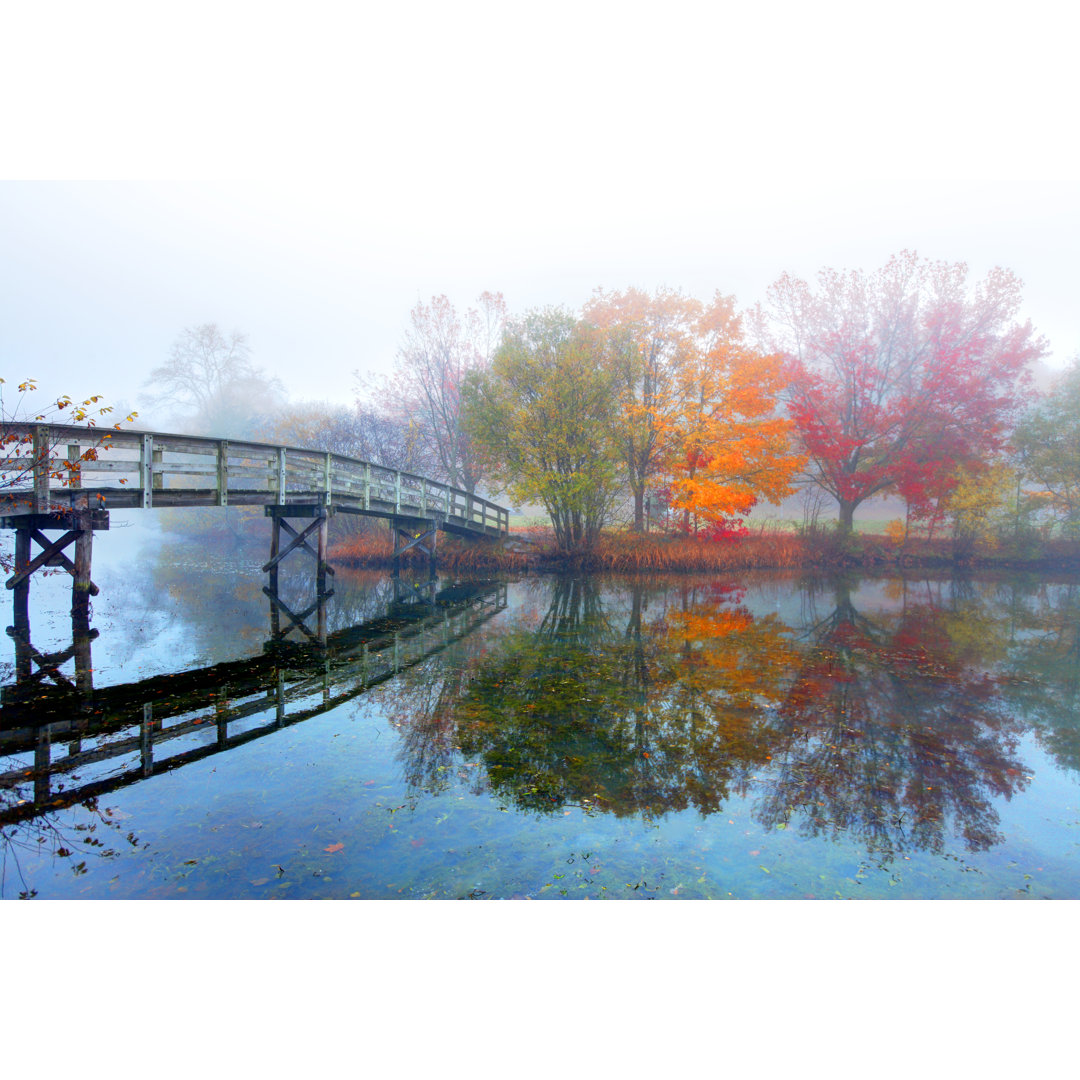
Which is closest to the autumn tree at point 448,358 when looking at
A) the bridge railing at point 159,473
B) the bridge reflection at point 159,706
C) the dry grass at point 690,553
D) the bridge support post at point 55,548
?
the bridge railing at point 159,473

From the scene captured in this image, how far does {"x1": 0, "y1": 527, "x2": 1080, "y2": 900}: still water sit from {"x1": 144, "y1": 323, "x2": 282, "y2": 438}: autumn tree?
29.2 m

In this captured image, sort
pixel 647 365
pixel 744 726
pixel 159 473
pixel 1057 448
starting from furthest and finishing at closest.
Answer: pixel 1057 448
pixel 647 365
pixel 159 473
pixel 744 726

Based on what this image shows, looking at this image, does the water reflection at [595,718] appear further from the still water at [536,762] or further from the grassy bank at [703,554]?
the grassy bank at [703,554]

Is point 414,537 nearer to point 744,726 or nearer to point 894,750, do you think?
point 744,726

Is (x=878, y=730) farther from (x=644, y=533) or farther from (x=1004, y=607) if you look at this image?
(x=644, y=533)

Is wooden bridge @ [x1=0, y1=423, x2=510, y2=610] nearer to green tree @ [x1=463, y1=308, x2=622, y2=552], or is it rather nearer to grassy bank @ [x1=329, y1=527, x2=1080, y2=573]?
green tree @ [x1=463, y1=308, x2=622, y2=552]

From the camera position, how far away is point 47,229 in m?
55.1

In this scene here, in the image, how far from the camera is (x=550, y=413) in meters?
18.6

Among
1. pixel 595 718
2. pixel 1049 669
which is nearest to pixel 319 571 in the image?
pixel 595 718

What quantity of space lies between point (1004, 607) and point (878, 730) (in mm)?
10922

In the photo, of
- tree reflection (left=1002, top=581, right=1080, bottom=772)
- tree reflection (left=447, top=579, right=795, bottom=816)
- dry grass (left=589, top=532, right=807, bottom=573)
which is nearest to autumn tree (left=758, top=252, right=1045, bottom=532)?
dry grass (left=589, top=532, right=807, bottom=573)

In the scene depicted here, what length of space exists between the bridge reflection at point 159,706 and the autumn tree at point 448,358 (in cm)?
1462

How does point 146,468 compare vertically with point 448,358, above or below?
below

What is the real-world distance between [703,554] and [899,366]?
10573 millimetres
